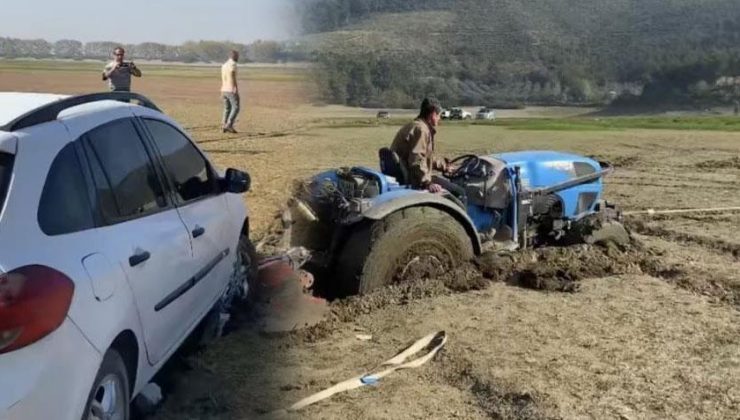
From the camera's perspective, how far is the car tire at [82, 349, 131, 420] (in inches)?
129

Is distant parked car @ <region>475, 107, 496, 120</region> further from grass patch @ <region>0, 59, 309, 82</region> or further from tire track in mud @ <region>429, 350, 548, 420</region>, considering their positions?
tire track in mud @ <region>429, 350, 548, 420</region>

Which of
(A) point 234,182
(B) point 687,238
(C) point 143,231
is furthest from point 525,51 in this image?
(C) point 143,231

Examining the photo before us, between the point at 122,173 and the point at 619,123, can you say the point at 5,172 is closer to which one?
the point at 122,173

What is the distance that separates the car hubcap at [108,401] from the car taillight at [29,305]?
46 centimetres

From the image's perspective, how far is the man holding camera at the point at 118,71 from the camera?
602 inches

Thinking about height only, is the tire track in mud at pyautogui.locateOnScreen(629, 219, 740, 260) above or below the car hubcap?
below

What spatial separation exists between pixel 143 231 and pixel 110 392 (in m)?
0.82

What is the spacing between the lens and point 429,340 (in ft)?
18.3

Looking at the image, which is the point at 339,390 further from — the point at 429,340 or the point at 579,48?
the point at 579,48

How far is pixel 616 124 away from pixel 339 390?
23650 mm

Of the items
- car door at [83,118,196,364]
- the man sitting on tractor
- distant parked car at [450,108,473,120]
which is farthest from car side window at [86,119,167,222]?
distant parked car at [450,108,473,120]

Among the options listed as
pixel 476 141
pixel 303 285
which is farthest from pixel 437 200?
pixel 476 141

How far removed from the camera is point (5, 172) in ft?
10.6

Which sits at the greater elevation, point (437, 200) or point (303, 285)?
point (437, 200)
